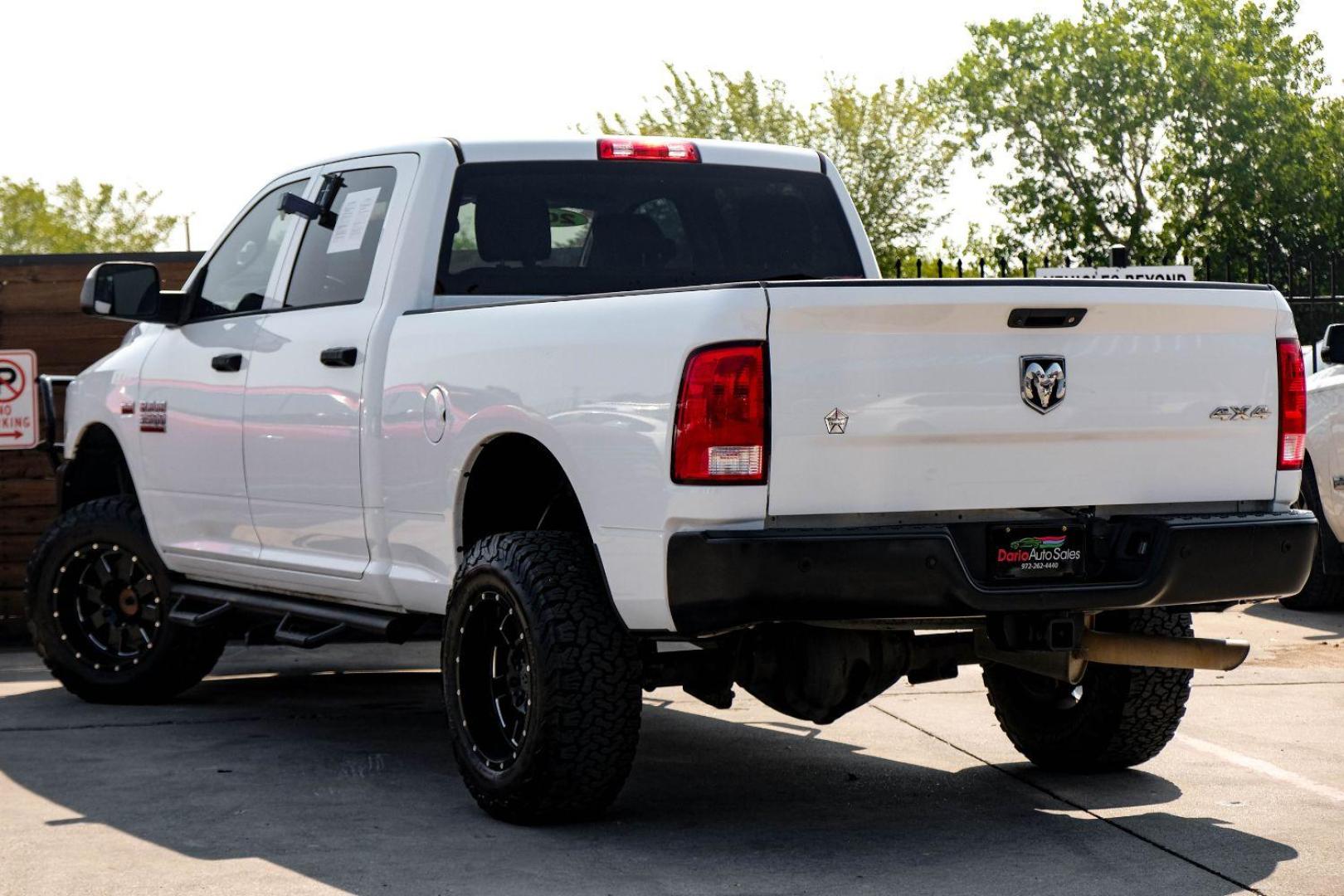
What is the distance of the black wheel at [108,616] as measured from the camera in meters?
7.84

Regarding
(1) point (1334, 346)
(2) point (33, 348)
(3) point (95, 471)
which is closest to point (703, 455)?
(3) point (95, 471)

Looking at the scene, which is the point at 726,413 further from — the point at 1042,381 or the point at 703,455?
the point at 1042,381

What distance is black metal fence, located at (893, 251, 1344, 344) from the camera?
585 inches

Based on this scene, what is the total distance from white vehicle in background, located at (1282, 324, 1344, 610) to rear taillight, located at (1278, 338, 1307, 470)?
5658 millimetres

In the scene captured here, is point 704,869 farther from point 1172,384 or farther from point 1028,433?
point 1172,384

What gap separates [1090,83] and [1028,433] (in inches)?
2113

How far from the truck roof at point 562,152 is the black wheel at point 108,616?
1.74 metres

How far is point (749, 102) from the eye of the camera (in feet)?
180

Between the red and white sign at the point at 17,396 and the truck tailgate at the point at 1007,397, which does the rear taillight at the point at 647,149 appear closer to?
the truck tailgate at the point at 1007,397

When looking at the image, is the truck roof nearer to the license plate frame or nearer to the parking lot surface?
the parking lot surface

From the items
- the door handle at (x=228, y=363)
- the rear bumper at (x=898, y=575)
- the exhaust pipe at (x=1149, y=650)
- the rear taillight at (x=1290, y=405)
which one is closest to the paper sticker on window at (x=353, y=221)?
the door handle at (x=228, y=363)

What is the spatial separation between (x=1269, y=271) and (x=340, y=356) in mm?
12285

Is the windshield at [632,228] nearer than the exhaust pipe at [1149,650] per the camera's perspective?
No

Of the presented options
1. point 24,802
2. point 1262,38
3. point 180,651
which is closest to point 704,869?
point 24,802
